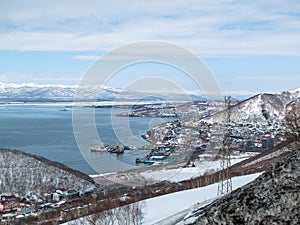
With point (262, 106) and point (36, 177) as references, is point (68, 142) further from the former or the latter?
point (262, 106)

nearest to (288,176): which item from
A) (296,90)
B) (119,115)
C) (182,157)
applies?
(119,115)

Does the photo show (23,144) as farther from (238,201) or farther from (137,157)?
(238,201)

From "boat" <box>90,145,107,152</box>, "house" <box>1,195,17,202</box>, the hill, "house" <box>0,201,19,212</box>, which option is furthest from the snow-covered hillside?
"house" <box>0,201,19,212</box>

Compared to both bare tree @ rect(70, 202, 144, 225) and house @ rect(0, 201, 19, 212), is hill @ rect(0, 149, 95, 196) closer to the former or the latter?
house @ rect(0, 201, 19, 212)

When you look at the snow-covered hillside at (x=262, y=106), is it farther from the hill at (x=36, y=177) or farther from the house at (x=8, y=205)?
the house at (x=8, y=205)

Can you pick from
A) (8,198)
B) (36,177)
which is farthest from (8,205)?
(36,177)
